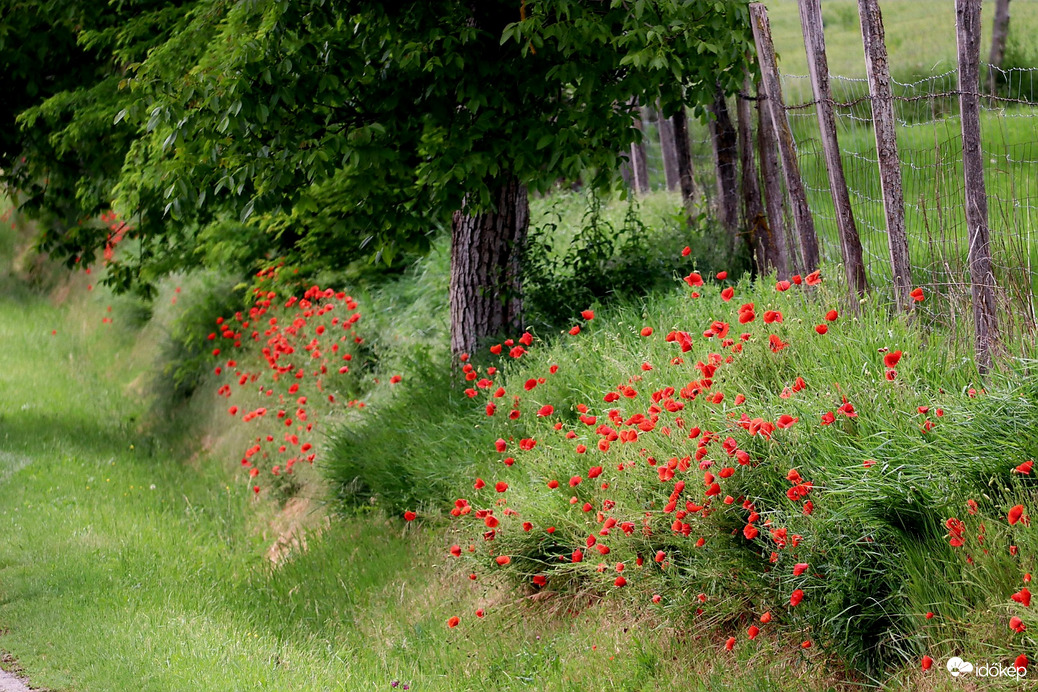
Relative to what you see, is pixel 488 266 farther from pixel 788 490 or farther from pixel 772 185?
pixel 788 490

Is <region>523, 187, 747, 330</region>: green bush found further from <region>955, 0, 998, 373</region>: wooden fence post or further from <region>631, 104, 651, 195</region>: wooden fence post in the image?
<region>631, 104, 651, 195</region>: wooden fence post

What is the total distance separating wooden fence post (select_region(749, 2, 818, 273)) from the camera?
573cm

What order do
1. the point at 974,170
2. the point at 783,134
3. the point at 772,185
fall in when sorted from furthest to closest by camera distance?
the point at 772,185 < the point at 783,134 < the point at 974,170

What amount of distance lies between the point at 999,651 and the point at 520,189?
16.7 ft

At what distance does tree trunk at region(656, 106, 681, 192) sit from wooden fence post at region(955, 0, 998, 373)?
751cm

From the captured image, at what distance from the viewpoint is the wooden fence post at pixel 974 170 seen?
14.2ft

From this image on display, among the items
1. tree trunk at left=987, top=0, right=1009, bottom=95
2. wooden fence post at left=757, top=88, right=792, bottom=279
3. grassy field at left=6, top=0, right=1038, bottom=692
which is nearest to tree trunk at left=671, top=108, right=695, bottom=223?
grassy field at left=6, top=0, right=1038, bottom=692

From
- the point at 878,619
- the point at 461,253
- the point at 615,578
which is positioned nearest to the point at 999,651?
→ the point at 878,619

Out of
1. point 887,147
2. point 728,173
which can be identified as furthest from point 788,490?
point 728,173

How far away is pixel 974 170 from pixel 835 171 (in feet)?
2.97

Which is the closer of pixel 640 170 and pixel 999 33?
pixel 640 170

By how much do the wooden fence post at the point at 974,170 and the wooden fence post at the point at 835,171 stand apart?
0.75 meters

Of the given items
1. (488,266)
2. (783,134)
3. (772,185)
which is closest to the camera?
(783,134)

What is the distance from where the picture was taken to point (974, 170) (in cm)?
440
